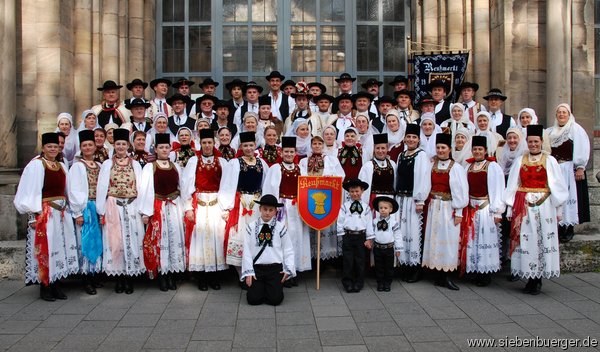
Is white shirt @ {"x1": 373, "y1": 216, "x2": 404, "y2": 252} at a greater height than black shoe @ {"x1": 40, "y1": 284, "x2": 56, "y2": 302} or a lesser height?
greater

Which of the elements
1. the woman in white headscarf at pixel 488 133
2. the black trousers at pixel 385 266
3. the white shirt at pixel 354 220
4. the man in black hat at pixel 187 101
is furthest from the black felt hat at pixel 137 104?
the woman in white headscarf at pixel 488 133

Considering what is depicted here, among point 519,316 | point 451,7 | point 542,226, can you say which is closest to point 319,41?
point 451,7

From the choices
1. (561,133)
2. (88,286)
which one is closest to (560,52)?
(561,133)

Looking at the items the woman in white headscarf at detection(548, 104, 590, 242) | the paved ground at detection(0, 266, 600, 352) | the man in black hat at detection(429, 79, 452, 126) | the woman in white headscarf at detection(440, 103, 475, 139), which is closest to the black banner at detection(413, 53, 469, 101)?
the man in black hat at detection(429, 79, 452, 126)

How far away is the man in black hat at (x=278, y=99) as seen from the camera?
927 centimetres

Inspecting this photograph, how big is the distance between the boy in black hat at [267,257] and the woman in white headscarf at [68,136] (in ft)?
10.2

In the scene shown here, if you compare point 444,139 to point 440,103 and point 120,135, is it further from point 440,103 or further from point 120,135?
point 120,135

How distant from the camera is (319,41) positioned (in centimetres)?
1202

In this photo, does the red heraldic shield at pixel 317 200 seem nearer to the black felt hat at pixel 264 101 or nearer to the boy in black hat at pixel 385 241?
the boy in black hat at pixel 385 241

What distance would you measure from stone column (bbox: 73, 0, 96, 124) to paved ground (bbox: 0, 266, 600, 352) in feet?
12.6

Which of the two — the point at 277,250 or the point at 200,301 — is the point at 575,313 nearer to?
the point at 277,250

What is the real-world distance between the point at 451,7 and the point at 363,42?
210 cm

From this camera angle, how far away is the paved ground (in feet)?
16.3

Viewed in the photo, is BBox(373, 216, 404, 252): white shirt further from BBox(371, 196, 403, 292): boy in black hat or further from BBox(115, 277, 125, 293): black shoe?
BBox(115, 277, 125, 293): black shoe
